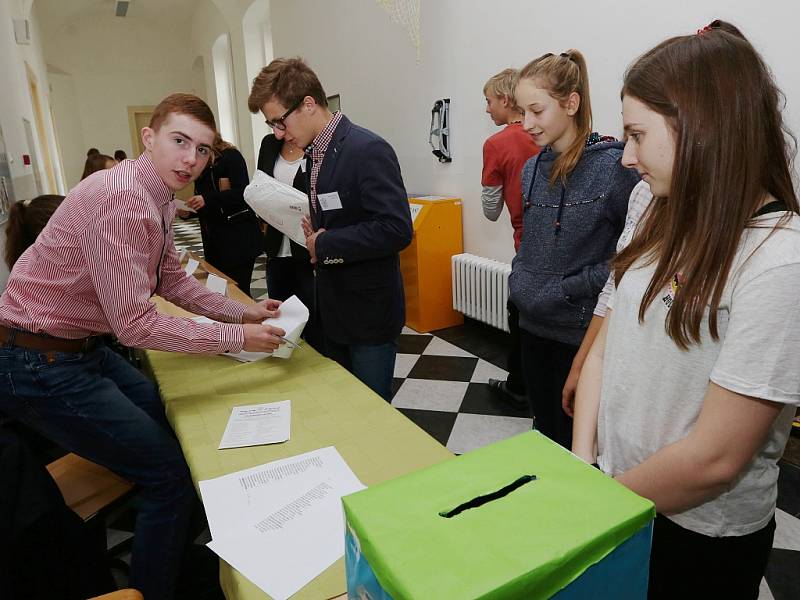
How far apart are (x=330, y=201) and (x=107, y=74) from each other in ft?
39.3

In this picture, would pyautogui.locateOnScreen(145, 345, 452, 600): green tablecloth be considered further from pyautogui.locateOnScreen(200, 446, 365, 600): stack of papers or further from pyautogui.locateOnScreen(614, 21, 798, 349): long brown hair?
pyautogui.locateOnScreen(614, 21, 798, 349): long brown hair

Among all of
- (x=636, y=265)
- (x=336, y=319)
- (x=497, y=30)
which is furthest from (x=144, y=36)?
(x=636, y=265)

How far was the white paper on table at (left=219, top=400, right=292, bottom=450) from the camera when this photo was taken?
3.81 feet

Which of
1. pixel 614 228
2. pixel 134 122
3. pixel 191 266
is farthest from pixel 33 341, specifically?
pixel 134 122

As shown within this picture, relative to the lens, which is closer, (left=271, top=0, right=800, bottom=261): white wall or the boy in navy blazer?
the boy in navy blazer

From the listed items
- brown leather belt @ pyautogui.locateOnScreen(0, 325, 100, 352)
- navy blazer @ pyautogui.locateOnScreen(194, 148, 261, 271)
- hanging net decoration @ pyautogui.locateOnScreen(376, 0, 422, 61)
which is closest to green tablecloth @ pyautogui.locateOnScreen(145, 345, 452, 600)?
brown leather belt @ pyautogui.locateOnScreen(0, 325, 100, 352)

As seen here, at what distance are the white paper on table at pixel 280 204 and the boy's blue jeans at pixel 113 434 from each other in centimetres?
77

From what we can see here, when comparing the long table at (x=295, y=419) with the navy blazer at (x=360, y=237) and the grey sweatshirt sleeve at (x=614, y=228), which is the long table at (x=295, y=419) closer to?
the navy blazer at (x=360, y=237)

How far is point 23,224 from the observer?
1832 millimetres

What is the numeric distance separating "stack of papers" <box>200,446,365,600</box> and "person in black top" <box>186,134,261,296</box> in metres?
2.28

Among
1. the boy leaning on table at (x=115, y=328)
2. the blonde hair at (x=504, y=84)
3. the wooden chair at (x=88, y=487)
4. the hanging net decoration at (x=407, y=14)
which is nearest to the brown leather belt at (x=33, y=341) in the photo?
the boy leaning on table at (x=115, y=328)

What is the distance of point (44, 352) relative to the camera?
1300mm

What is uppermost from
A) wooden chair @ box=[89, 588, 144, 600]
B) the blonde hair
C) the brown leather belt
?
the blonde hair

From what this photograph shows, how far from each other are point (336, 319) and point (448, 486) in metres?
1.21
